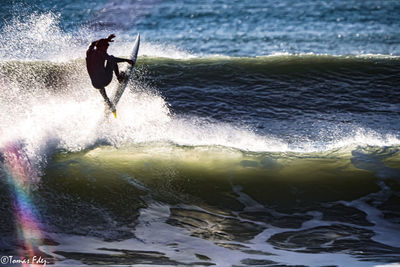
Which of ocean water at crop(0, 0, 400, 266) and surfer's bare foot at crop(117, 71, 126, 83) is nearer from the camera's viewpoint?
ocean water at crop(0, 0, 400, 266)

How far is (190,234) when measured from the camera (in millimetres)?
7051

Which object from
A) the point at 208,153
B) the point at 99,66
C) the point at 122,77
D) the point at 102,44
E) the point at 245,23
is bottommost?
the point at 208,153

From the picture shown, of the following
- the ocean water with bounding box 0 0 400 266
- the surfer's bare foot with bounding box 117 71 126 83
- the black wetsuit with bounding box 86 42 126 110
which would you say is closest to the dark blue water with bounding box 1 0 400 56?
the ocean water with bounding box 0 0 400 266

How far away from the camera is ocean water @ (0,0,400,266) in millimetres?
6840

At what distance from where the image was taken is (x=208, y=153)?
945 cm

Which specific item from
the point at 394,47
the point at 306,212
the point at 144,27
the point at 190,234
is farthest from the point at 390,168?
the point at 144,27

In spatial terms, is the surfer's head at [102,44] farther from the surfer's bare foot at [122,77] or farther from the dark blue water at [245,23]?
the dark blue water at [245,23]

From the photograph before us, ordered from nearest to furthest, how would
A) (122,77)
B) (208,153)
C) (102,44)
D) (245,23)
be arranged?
(102,44), (208,153), (122,77), (245,23)

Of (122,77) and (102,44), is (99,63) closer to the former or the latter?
(102,44)

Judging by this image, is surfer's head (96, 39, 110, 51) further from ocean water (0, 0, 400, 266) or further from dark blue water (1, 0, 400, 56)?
dark blue water (1, 0, 400, 56)

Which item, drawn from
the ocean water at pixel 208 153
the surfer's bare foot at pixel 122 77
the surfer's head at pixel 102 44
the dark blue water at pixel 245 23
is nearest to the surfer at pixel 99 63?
the surfer's head at pixel 102 44

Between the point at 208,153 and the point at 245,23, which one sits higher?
the point at 245,23

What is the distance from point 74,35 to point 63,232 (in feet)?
42.0

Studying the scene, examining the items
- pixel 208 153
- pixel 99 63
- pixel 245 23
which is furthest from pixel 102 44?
pixel 245 23
